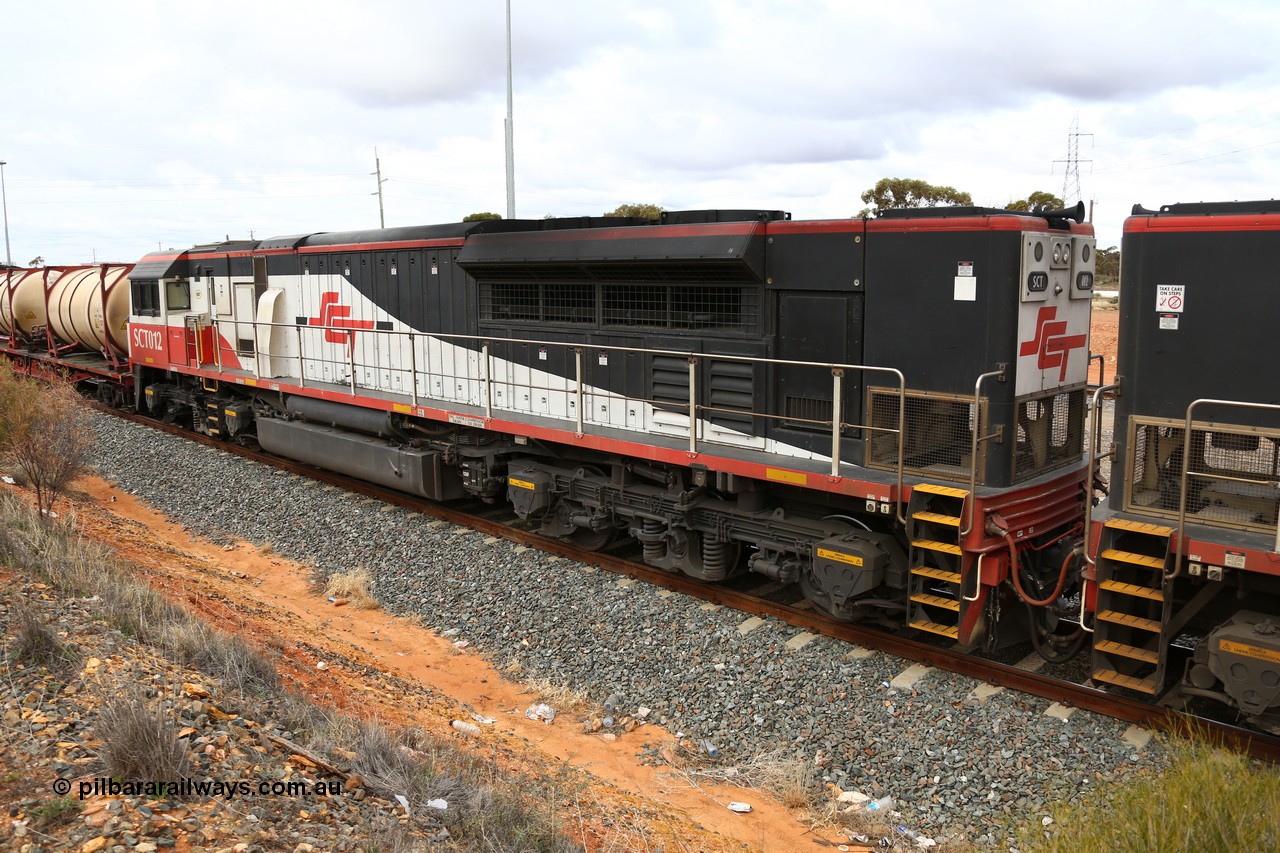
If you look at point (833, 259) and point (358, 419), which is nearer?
point (833, 259)

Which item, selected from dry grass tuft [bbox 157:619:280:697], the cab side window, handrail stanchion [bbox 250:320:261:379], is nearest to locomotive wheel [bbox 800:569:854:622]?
dry grass tuft [bbox 157:619:280:697]

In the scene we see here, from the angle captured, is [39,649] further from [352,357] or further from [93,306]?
[93,306]

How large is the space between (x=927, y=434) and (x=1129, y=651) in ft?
7.58

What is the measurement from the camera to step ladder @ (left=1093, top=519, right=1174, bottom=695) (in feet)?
19.8

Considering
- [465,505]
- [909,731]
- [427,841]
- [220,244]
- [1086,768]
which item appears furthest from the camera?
[220,244]

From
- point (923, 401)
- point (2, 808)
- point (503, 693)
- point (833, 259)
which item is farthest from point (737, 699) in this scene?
point (2, 808)

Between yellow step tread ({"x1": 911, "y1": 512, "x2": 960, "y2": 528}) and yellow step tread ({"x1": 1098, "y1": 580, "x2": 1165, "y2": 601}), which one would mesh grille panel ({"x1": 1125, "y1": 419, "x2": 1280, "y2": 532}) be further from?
yellow step tread ({"x1": 911, "y1": 512, "x2": 960, "y2": 528})

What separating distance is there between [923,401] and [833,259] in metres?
1.47

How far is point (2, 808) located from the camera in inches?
159

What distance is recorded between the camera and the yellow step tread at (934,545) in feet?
23.1

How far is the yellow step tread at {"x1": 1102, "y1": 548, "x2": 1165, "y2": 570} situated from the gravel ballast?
1.23 m

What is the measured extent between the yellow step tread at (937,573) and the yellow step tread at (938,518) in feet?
1.21

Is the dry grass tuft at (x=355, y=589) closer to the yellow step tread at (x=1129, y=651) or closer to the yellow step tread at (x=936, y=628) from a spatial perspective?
the yellow step tread at (x=936, y=628)

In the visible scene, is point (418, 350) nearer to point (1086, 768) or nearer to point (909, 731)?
point (909, 731)
